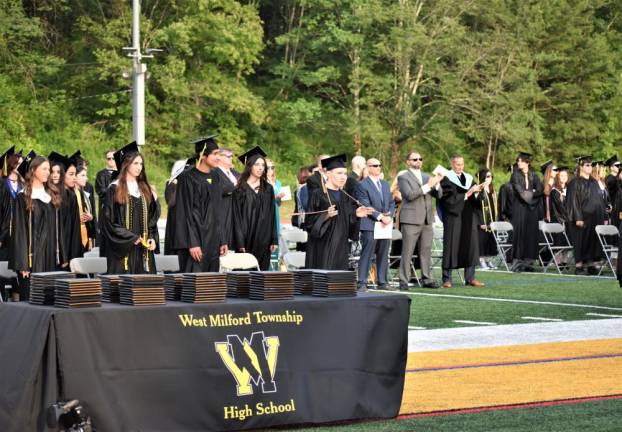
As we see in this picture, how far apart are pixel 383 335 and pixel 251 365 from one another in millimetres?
1042

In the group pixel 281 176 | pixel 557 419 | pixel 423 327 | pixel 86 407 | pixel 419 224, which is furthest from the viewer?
pixel 281 176

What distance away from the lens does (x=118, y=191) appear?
11.4m

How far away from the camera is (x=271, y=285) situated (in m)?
7.72

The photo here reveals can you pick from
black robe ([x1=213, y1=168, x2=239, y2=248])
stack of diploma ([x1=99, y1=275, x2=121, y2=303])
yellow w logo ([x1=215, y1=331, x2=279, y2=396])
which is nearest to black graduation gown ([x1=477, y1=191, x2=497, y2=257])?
black robe ([x1=213, y1=168, x2=239, y2=248])

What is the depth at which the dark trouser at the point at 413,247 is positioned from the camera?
18.4 meters

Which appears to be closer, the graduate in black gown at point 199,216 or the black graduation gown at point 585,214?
the graduate in black gown at point 199,216

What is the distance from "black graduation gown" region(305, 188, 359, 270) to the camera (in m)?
14.4

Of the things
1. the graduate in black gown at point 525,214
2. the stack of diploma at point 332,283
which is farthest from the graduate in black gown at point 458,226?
the stack of diploma at point 332,283

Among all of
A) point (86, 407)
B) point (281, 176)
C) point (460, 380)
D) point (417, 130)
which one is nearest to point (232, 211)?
point (460, 380)

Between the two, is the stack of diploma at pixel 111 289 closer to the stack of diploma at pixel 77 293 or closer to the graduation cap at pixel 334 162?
the stack of diploma at pixel 77 293

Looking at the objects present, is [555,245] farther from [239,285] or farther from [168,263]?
[239,285]

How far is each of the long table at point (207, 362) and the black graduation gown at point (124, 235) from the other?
12.9ft

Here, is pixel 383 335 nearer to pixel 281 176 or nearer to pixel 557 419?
pixel 557 419

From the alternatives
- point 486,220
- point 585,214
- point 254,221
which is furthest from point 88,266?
point 585,214
